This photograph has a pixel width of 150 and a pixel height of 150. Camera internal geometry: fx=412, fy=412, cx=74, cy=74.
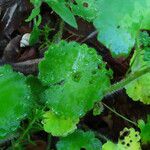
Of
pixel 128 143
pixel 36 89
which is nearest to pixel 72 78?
pixel 36 89

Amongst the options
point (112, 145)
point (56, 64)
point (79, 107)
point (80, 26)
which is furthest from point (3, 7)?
point (112, 145)

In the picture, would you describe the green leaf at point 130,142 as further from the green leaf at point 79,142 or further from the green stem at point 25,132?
the green stem at point 25,132

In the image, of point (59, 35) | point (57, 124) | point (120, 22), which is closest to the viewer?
point (120, 22)

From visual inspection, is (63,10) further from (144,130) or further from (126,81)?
(144,130)

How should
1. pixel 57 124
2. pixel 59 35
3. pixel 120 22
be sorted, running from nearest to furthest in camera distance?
pixel 120 22
pixel 57 124
pixel 59 35

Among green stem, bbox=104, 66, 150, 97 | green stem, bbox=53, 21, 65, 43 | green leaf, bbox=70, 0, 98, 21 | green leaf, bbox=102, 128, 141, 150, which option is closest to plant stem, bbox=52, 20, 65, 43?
green stem, bbox=53, 21, 65, 43

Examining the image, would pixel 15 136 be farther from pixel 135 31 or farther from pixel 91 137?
pixel 135 31
